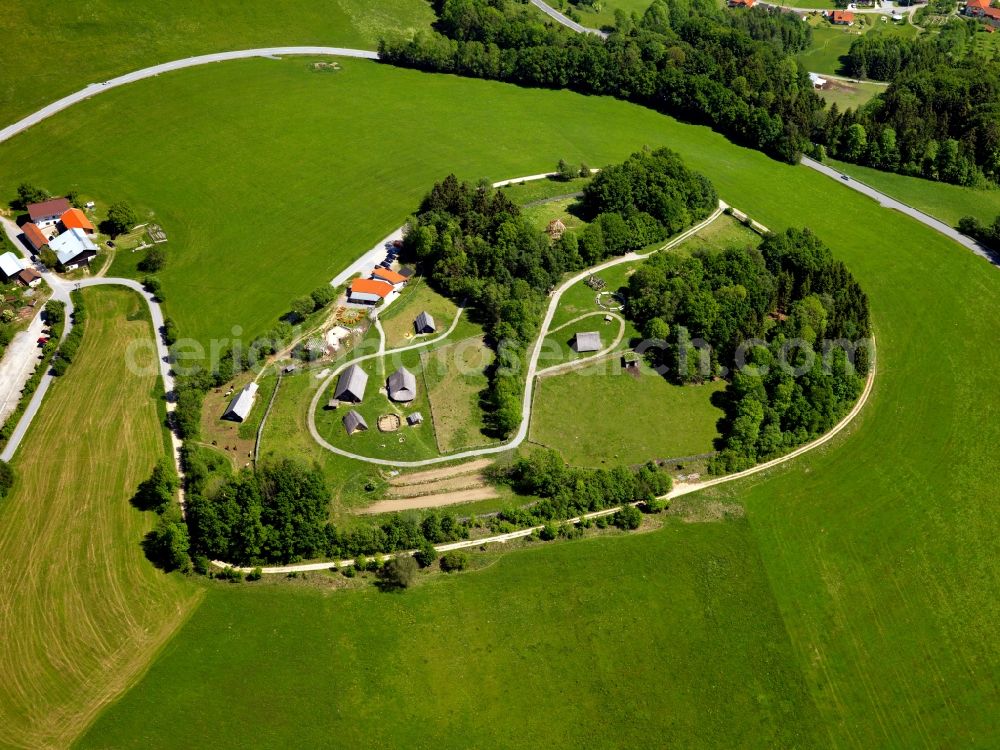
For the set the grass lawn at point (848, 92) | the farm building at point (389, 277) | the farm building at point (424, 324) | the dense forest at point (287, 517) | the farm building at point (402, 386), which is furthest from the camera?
the grass lawn at point (848, 92)

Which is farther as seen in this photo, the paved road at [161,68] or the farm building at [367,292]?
the paved road at [161,68]

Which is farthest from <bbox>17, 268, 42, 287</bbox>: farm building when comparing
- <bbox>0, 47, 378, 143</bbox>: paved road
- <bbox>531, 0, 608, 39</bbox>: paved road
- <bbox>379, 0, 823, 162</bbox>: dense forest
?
<bbox>531, 0, 608, 39</bbox>: paved road

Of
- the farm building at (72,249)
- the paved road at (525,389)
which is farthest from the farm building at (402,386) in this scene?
the farm building at (72,249)

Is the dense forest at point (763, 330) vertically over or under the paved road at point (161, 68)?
under

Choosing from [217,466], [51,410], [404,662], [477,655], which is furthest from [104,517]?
[477,655]

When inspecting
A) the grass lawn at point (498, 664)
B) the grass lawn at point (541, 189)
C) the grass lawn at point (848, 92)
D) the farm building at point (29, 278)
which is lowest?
the grass lawn at point (498, 664)

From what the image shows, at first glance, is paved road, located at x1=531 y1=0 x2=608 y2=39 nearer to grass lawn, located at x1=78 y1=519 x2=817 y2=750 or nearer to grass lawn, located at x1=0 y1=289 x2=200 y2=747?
grass lawn, located at x1=0 y1=289 x2=200 y2=747

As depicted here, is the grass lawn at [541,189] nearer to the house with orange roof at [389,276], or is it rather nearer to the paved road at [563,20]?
the house with orange roof at [389,276]
